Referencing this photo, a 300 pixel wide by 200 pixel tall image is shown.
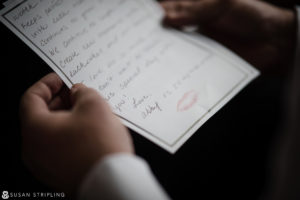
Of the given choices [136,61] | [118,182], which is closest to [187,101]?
[136,61]

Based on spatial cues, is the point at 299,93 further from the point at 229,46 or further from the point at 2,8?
the point at 2,8

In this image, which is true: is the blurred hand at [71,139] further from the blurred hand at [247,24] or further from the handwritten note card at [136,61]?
the blurred hand at [247,24]

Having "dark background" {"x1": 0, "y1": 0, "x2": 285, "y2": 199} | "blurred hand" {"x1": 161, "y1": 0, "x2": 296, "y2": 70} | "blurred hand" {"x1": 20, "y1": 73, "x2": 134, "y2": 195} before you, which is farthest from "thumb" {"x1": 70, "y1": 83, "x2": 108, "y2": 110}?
"blurred hand" {"x1": 161, "y1": 0, "x2": 296, "y2": 70}

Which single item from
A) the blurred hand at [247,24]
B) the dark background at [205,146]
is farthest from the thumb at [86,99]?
the blurred hand at [247,24]

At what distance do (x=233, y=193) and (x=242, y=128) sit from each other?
16 centimetres

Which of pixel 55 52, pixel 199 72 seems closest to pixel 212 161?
pixel 199 72

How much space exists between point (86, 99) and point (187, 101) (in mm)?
218

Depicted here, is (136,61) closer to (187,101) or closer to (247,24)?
(187,101)

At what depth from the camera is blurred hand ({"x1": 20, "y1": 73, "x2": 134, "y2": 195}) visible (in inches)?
15.8

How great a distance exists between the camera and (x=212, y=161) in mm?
656

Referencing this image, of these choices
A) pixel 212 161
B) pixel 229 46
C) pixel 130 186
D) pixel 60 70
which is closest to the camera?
pixel 130 186

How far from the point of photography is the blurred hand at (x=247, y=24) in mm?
719

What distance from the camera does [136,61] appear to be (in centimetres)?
59

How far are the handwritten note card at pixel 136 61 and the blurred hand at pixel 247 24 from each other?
0.10m
